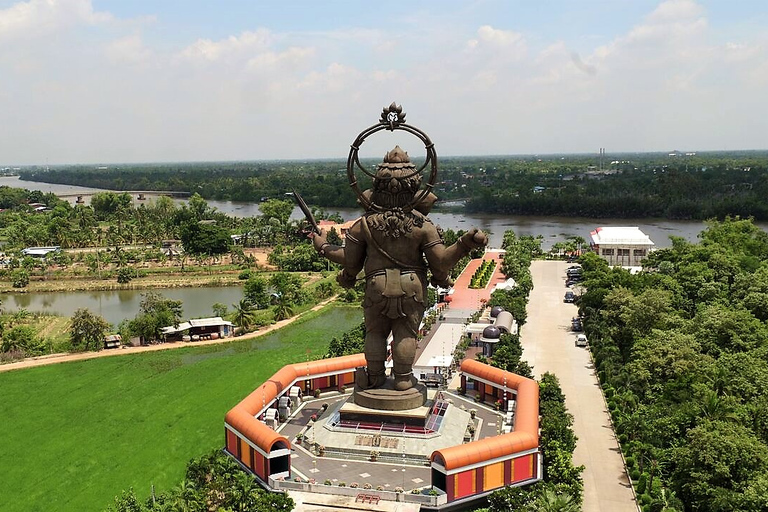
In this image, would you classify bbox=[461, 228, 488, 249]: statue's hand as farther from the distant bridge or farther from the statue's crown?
the distant bridge

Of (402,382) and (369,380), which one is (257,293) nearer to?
(369,380)

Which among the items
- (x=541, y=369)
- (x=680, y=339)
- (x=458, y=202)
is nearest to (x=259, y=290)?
(x=541, y=369)

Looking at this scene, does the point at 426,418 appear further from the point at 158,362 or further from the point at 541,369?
the point at 158,362

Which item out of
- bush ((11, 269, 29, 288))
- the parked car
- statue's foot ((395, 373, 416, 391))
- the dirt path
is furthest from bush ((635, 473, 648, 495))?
bush ((11, 269, 29, 288))

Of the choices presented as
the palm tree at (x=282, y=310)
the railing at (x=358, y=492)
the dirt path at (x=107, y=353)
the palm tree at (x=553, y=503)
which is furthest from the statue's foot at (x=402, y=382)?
the palm tree at (x=282, y=310)

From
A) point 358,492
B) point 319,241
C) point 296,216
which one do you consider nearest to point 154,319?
point 319,241
